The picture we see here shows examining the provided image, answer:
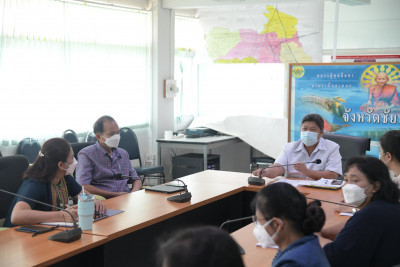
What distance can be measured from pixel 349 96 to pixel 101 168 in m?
2.52

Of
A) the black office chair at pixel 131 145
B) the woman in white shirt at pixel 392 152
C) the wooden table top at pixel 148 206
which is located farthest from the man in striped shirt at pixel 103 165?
the woman in white shirt at pixel 392 152

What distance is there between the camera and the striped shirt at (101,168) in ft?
12.8

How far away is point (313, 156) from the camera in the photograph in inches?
166

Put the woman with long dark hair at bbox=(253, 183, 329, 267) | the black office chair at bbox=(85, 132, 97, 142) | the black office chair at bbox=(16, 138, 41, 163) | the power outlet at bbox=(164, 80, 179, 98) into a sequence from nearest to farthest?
the woman with long dark hair at bbox=(253, 183, 329, 267) < the black office chair at bbox=(16, 138, 41, 163) < the black office chair at bbox=(85, 132, 97, 142) < the power outlet at bbox=(164, 80, 179, 98)

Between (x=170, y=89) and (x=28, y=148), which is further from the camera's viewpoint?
(x=170, y=89)

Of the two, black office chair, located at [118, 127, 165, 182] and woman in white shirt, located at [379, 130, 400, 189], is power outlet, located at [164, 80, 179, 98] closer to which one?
black office chair, located at [118, 127, 165, 182]

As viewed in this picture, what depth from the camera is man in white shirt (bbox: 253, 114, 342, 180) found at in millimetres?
4102

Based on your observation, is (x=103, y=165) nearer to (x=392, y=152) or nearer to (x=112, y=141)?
(x=112, y=141)

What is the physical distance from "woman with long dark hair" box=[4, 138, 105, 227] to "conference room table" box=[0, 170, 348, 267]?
12cm

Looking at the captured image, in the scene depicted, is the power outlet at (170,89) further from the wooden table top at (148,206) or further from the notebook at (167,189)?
the notebook at (167,189)

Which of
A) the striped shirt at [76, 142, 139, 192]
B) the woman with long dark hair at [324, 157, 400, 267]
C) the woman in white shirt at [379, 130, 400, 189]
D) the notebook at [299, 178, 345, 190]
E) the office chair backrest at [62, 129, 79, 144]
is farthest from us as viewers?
the office chair backrest at [62, 129, 79, 144]

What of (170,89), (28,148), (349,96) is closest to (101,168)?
(28,148)

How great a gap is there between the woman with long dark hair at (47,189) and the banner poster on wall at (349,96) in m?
2.83

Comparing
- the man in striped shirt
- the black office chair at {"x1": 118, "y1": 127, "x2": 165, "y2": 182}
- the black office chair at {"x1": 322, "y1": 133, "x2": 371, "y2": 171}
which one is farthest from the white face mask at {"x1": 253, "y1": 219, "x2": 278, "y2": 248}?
the black office chair at {"x1": 118, "y1": 127, "x2": 165, "y2": 182}
